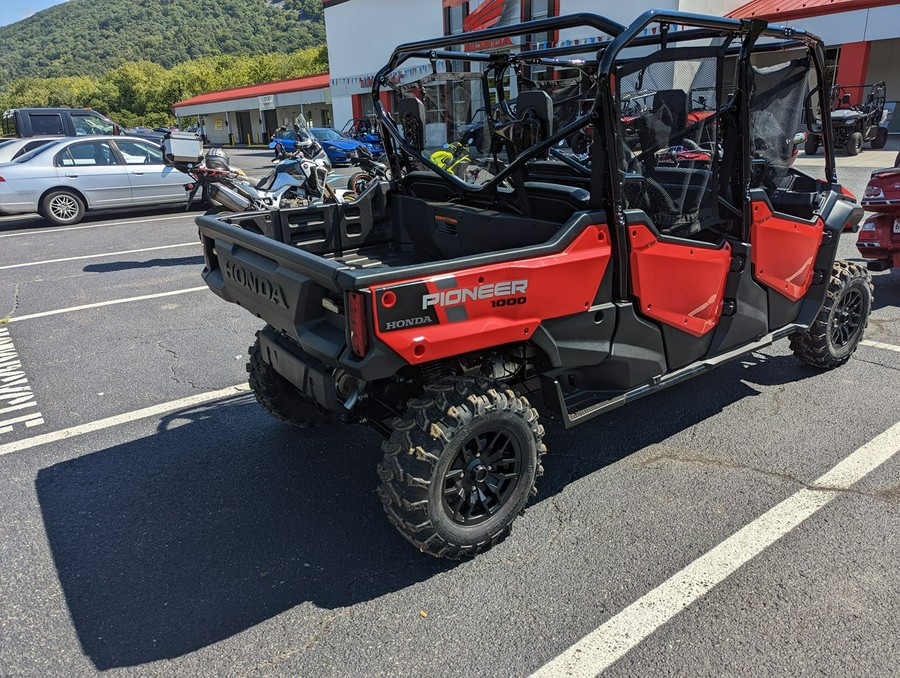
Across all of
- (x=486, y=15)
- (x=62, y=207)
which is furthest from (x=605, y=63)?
(x=486, y=15)

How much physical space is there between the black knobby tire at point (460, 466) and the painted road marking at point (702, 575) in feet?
2.19

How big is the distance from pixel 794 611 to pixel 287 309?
244 cm

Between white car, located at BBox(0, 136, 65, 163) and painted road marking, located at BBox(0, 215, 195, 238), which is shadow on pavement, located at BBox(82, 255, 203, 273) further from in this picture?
white car, located at BBox(0, 136, 65, 163)

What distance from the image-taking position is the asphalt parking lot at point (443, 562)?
2.47 metres

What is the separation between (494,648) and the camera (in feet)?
8.11

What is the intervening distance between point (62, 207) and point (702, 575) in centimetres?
1293

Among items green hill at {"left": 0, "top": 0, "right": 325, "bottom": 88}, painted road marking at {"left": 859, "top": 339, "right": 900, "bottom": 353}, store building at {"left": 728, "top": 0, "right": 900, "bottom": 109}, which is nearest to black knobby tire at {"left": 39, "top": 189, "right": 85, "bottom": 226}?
painted road marking at {"left": 859, "top": 339, "right": 900, "bottom": 353}

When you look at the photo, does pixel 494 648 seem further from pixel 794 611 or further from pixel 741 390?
pixel 741 390

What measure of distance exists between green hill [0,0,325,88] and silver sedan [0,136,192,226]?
12014 cm

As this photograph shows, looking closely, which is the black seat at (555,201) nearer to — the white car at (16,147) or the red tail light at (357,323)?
the red tail light at (357,323)

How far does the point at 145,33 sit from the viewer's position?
137 m

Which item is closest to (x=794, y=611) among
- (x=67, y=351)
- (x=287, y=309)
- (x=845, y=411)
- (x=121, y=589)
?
(x=845, y=411)

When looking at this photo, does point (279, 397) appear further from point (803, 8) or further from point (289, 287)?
point (803, 8)

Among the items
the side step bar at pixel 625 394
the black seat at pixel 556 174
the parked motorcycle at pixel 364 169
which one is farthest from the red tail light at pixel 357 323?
the parked motorcycle at pixel 364 169
